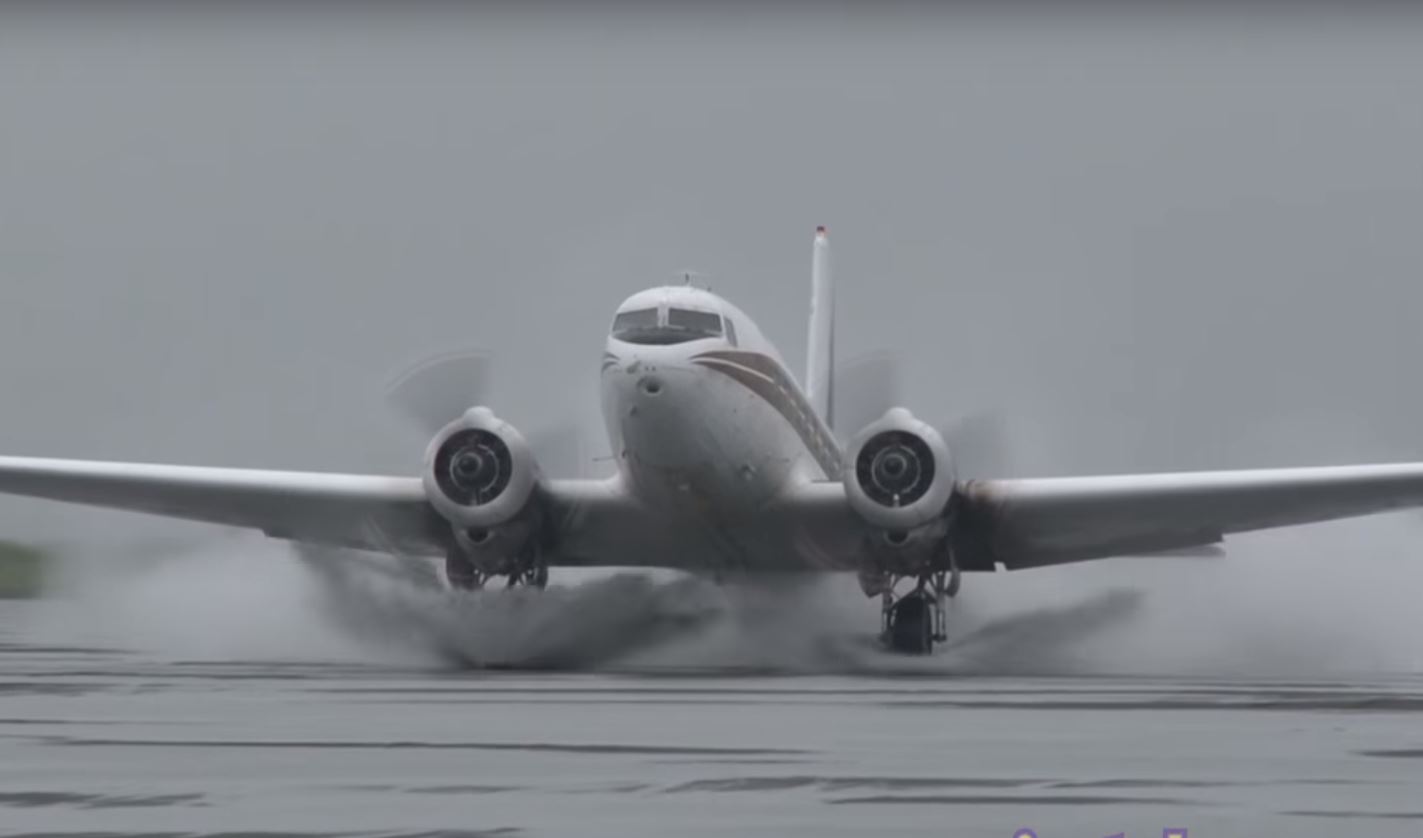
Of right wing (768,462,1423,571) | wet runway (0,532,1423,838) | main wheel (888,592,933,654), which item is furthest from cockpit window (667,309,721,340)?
wet runway (0,532,1423,838)

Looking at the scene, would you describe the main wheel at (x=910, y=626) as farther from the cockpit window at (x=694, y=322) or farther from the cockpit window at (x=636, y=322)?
the cockpit window at (x=636, y=322)

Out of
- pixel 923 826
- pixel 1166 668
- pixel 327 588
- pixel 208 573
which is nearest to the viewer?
pixel 923 826

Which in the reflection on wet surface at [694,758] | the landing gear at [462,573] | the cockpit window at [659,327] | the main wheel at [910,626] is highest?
the cockpit window at [659,327]

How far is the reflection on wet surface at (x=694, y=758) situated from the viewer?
11.5 meters

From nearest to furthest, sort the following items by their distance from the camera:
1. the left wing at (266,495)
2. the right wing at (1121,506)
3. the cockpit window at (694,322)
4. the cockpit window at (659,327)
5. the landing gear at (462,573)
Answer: the cockpit window at (659,327), the cockpit window at (694,322), the right wing at (1121,506), the landing gear at (462,573), the left wing at (266,495)

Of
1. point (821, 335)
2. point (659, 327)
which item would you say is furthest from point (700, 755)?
point (821, 335)

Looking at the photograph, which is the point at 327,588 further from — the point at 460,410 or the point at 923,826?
the point at 923,826

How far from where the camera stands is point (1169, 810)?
11.8 metres

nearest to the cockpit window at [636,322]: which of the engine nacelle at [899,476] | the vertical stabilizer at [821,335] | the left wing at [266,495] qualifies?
the engine nacelle at [899,476]

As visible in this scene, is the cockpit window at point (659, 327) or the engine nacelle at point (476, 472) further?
the cockpit window at point (659, 327)

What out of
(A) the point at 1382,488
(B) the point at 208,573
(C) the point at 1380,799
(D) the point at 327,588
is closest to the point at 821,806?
(C) the point at 1380,799

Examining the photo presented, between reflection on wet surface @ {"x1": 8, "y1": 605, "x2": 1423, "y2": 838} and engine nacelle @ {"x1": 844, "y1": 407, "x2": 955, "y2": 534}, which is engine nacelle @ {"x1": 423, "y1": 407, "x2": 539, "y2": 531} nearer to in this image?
engine nacelle @ {"x1": 844, "y1": 407, "x2": 955, "y2": 534}

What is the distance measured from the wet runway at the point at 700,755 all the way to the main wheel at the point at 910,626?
479 centimetres

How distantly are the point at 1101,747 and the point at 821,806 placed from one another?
12.2 feet
